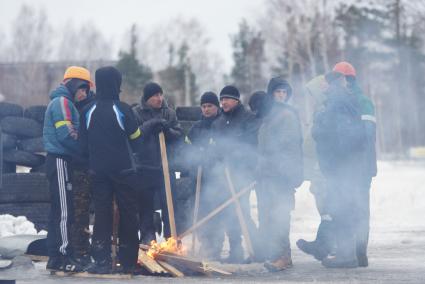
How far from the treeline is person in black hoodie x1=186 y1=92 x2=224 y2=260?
140 ft

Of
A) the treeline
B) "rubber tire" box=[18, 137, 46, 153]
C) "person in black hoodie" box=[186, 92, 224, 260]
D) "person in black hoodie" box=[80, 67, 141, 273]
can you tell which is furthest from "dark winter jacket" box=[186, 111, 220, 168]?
the treeline

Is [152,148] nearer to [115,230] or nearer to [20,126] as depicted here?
[115,230]

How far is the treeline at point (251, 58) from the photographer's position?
59.8 m

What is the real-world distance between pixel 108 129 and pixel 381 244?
526 centimetres

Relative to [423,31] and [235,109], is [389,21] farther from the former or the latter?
[235,109]

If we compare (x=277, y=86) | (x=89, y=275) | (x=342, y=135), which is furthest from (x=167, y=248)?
(x=342, y=135)

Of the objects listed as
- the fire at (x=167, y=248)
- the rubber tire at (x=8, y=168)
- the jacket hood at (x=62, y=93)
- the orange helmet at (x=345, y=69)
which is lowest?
the fire at (x=167, y=248)

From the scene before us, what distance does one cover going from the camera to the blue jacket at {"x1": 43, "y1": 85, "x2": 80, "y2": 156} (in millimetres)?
8633

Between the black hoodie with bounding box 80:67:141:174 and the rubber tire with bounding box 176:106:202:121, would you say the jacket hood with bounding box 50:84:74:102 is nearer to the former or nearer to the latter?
the black hoodie with bounding box 80:67:141:174

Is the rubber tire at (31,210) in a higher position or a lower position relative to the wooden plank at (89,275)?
higher

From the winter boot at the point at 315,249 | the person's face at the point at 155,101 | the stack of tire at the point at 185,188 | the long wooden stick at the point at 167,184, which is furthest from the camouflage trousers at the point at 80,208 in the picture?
the winter boot at the point at 315,249

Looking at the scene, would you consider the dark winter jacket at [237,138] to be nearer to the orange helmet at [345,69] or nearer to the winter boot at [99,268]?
the orange helmet at [345,69]

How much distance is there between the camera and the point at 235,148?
9.90 meters

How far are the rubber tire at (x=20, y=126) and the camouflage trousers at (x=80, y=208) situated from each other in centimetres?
422
